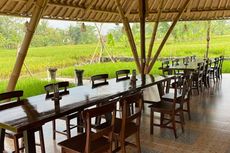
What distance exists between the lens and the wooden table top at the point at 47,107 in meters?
2.49

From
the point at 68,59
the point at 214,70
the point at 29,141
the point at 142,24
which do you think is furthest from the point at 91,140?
the point at 68,59

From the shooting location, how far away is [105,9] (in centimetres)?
796

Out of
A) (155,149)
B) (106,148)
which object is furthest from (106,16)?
(106,148)

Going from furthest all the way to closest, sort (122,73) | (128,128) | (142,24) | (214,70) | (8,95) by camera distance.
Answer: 1. (214,70)
2. (142,24)
3. (122,73)
4. (8,95)
5. (128,128)

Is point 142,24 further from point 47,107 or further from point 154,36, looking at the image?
point 47,107

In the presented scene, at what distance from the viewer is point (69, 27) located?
1709 cm

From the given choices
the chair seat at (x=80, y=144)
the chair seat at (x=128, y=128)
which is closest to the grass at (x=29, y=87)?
the chair seat at (x=128, y=128)

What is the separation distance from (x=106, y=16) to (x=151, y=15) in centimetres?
166

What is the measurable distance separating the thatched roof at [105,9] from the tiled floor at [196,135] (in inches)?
115

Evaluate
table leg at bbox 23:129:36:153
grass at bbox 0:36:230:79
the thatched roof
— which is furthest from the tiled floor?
grass at bbox 0:36:230:79

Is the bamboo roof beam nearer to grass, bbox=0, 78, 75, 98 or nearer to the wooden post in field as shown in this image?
the wooden post in field

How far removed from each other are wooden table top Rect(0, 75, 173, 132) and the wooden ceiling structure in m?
1.26

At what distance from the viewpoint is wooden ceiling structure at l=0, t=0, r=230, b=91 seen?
205 inches

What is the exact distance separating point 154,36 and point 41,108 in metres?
4.70
